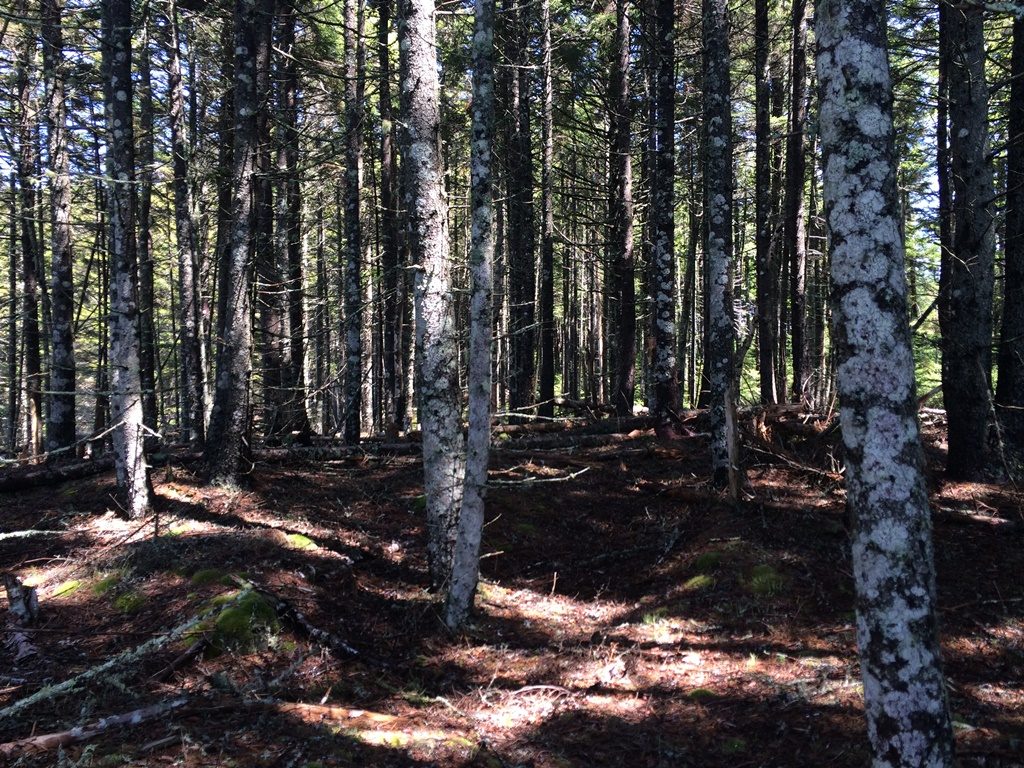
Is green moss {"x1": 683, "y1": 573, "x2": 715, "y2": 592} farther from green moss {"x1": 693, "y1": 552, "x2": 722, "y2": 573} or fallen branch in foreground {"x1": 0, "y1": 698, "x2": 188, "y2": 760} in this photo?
fallen branch in foreground {"x1": 0, "y1": 698, "x2": 188, "y2": 760}

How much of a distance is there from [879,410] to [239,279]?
9.12m

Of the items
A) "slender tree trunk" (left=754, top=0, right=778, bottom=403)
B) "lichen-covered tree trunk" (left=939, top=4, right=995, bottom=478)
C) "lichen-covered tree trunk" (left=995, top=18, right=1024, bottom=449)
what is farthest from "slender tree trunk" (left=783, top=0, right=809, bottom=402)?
"lichen-covered tree trunk" (left=939, top=4, right=995, bottom=478)

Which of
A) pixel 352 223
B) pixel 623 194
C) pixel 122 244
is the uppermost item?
pixel 623 194

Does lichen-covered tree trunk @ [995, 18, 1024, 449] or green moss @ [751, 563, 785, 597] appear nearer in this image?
green moss @ [751, 563, 785, 597]

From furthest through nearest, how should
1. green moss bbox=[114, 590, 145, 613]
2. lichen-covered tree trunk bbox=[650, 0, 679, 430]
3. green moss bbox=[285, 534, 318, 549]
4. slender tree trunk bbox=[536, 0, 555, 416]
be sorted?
slender tree trunk bbox=[536, 0, 555, 416]
lichen-covered tree trunk bbox=[650, 0, 679, 430]
green moss bbox=[285, 534, 318, 549]
green moss bbox=[114, 590, 145, 613]

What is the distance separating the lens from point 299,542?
8531 mm

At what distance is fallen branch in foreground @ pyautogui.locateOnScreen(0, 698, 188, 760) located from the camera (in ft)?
13.5

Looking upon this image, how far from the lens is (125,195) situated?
343 inches

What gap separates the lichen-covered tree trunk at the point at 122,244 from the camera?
28.2 ft

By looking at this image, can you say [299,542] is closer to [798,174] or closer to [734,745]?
[734,745]

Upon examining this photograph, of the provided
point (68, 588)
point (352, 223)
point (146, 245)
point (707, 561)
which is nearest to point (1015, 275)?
point (707, 561)

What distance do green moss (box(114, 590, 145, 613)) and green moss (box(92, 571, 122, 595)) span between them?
0.30 metres

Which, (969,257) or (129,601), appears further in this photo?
(969,257)

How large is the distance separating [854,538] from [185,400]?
2035 centimetres
